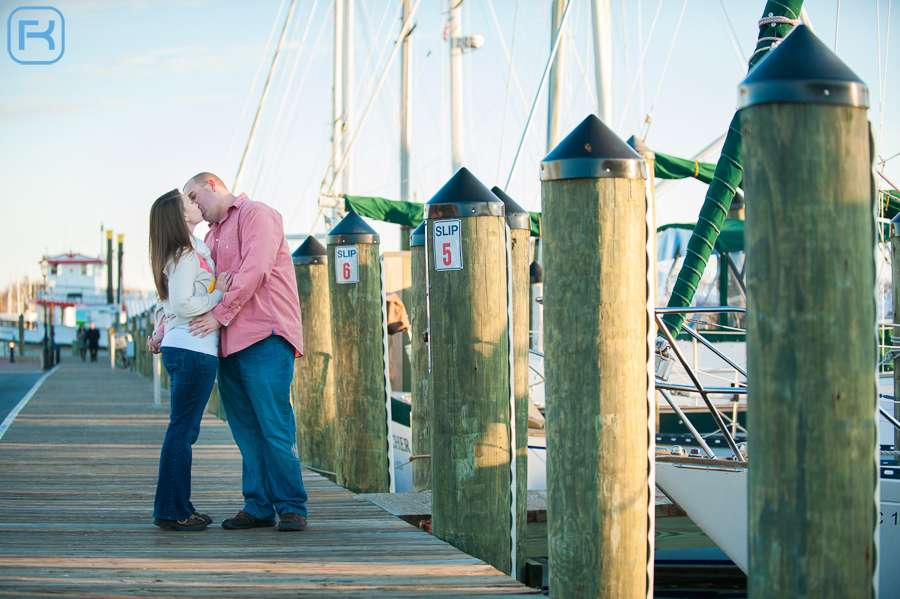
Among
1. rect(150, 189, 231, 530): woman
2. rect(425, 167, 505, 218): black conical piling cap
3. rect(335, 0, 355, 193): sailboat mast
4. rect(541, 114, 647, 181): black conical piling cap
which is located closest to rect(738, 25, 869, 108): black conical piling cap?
rect(541, 114, 647, 181): black conical piling cap

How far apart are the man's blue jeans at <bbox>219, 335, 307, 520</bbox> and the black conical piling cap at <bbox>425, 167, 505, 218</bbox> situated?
1.01m

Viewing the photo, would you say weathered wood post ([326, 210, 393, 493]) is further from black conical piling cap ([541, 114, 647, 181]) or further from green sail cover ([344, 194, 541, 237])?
green sail cover ([344, 194, 541, 237])

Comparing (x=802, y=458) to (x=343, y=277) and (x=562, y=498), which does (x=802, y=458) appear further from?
(x=343, y=277)

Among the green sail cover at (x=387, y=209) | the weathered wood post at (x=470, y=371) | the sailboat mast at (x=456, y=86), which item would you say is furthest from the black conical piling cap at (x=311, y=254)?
the sailboat mast at (x=456, y=86)

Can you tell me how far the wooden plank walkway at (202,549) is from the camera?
322 centimetres

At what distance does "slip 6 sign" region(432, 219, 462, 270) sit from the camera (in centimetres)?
376

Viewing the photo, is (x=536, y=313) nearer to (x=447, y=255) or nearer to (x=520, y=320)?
(x=520, y=320)

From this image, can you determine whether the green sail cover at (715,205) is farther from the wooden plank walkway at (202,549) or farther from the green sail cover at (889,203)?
the green sail cover at (889,203)

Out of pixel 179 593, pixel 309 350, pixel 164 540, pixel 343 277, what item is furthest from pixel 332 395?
pixel 179 593

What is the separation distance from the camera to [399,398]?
1102 cm

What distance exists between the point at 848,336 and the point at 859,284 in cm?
13

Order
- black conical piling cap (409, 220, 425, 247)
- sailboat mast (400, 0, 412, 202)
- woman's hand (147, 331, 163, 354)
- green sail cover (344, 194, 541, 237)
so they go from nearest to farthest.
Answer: woman's hand (147, 331, 163, 354) → black conical piling cap (409, 220, 425, 247) → green sail cover (344, 194, 541, 237) → sailboat mast (400, 0, 412, 202)

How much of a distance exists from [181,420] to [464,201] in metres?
1.64

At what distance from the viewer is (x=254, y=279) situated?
159 inches
